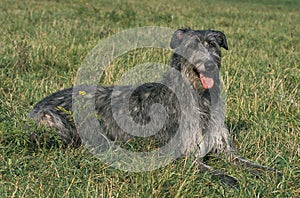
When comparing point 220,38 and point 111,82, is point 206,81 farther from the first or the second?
point 111,82

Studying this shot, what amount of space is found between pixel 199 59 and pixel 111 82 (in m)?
3.02

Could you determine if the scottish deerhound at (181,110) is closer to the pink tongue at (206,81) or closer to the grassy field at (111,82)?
the pink tongue at (206,81)

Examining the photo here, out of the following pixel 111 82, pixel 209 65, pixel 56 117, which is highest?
pixel 209 65

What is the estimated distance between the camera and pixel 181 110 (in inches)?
211

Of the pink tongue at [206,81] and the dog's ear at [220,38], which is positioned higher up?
the dog's ear at [220,38]

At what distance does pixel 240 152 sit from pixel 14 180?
271 centimetres

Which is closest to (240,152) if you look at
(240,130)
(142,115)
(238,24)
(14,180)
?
(240,130)

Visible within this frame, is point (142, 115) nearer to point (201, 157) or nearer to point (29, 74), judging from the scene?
point (201, 157)

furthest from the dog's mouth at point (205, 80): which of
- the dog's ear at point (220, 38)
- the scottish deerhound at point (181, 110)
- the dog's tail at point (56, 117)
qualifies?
the dog's tail at point (56, 117)

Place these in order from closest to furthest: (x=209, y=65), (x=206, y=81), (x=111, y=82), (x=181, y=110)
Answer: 1. (x=209, y=65)
2. (x=206, y=81)
3. (x=181, y=110)
4. (x=111, y=82)

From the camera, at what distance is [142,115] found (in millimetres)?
5688

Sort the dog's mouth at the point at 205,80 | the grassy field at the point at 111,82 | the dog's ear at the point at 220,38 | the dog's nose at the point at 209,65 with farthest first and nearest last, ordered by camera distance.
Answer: the dog's ear at the point at 220,38 → the dog's mouth at the point at 205,80 → the dog's nose at the point at 209,65 → the grassy field at the point at 111,82

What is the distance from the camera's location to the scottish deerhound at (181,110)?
5246 mm

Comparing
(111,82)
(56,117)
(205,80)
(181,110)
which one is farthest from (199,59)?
(111,82)
